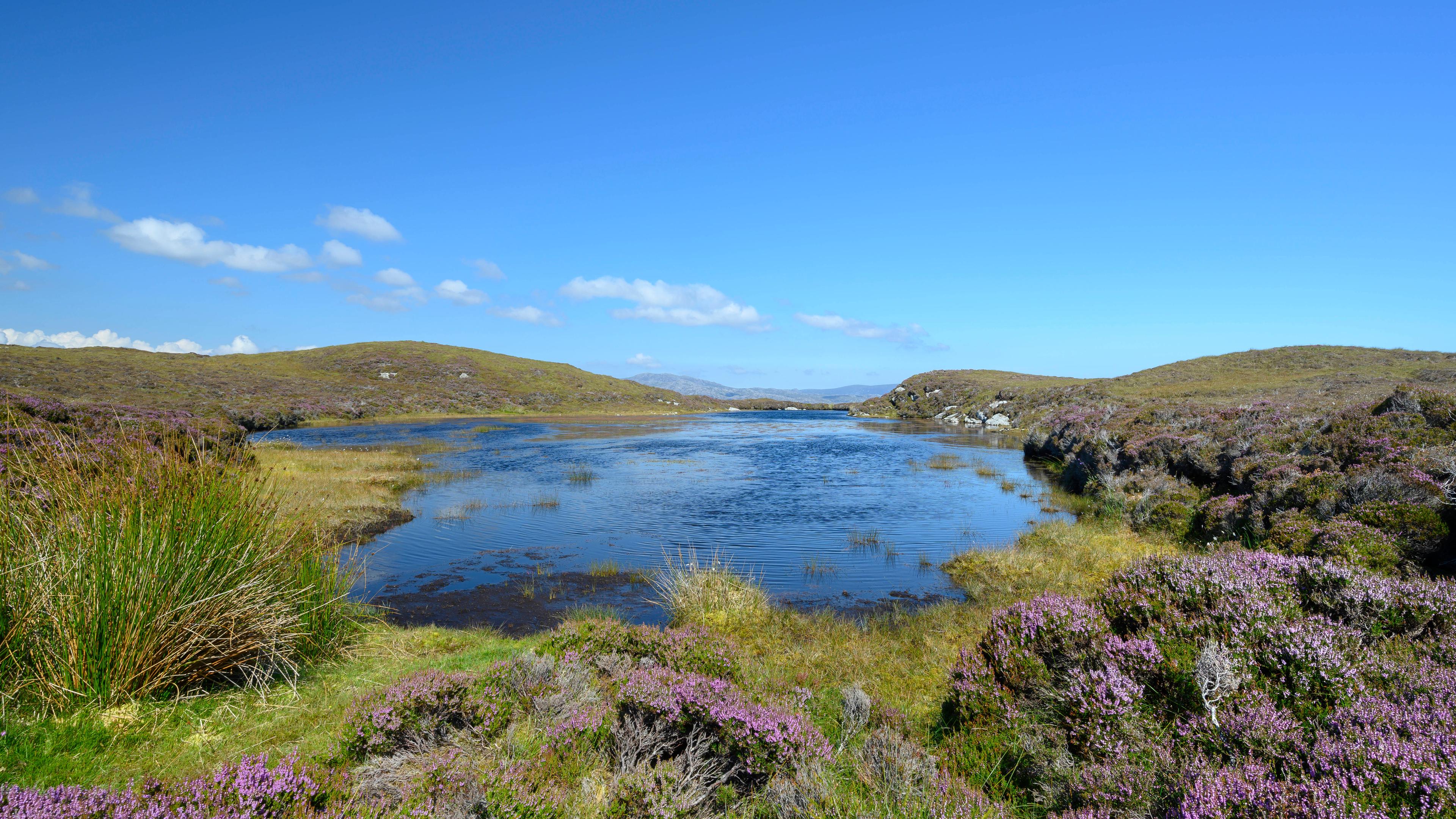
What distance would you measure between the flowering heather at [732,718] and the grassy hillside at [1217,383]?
81.9 ft

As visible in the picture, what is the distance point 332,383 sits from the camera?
3600 inches

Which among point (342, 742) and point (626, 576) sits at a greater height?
point (342, 742)

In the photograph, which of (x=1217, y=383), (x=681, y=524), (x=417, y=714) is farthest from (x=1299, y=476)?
(x=1217, y=383)

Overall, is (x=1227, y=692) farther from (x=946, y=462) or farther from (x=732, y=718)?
(x=946, y=462)

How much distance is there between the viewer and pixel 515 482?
2789 cm

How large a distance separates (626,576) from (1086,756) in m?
11.0

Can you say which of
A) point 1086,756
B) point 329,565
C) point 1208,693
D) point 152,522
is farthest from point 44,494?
point 1208,693

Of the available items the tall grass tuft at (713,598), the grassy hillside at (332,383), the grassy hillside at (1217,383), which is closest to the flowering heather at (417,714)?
the tall grass tuft at (713,598)

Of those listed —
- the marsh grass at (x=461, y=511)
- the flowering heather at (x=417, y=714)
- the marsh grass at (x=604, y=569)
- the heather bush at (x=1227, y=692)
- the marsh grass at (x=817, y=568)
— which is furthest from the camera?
the marsh grass at (x=461, y=511)

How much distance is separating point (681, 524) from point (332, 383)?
9012 centimetres

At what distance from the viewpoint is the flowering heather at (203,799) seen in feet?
10.3

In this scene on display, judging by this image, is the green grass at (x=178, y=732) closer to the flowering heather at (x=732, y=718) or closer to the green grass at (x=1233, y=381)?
the flowering heather at (x=732, y=718)

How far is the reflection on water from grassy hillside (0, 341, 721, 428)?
21.5m

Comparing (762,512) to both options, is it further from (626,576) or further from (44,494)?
(44,494)
